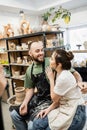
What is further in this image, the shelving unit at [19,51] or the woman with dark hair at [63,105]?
the shelving unit at [19,51]

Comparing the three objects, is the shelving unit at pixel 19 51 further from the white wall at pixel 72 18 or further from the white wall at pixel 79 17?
the white wall at pixel 79 17

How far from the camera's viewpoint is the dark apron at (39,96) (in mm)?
1883

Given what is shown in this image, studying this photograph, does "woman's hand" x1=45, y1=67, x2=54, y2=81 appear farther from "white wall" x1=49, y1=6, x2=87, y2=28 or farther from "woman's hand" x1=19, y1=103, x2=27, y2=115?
"white wall" x1=49, y1=6, x2=87, y2=28

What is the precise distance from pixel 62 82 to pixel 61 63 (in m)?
0.23

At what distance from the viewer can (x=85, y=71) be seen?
2.94 m

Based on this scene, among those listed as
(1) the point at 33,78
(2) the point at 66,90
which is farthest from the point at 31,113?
(2) the point at 66,90

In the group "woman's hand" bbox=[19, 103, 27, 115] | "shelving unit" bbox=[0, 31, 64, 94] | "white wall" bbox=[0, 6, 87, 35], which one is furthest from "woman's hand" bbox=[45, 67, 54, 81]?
"white wall" bbox=[0, 6, 87, 35]

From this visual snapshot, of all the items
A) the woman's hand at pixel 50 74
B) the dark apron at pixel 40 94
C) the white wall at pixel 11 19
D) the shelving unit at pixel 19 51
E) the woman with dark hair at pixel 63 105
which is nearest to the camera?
the woman with dark hair at pixel 63 105

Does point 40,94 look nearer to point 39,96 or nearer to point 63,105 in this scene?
point 39,96

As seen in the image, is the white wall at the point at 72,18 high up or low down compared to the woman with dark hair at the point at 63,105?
up

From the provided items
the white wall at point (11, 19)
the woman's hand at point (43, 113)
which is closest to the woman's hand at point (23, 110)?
the woman's hand at point (43, 113)

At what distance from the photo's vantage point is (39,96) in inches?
78.5

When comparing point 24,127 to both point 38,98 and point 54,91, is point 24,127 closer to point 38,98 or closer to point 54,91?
point 38,98

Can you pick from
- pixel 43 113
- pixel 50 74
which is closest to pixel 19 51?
pixel 50 74
